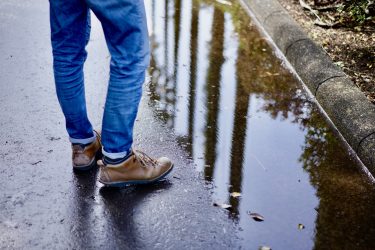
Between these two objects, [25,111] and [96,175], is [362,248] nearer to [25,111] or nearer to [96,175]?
[96,175]

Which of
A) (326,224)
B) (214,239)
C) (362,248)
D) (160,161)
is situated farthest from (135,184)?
(362,248)

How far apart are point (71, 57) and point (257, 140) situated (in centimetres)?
147

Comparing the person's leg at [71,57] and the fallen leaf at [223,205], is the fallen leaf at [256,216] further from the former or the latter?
the person's leg at [71,57]

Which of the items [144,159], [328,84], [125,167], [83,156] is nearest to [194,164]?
[144,159]

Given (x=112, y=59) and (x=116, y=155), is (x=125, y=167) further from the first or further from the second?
(x=112, y=59)

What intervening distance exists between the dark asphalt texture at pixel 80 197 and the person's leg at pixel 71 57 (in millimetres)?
321

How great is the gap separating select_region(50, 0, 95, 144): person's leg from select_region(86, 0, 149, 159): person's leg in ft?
0.75

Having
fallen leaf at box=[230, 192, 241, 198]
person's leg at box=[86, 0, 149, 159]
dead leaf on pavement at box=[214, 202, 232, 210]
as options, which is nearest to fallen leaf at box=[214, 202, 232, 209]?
dead leaf on pavement at box=[214, 202, 232, 210]

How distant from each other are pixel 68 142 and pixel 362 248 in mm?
1958

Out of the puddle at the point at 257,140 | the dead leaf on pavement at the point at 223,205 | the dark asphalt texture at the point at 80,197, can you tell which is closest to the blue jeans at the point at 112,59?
the dark asphalt texture at the point at 80,197

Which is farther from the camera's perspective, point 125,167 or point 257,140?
point 257,140

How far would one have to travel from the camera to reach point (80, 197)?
3158 mm

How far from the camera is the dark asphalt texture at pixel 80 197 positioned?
9.34ft

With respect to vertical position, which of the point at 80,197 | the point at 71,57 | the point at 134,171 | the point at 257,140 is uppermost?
the point at 71,57
